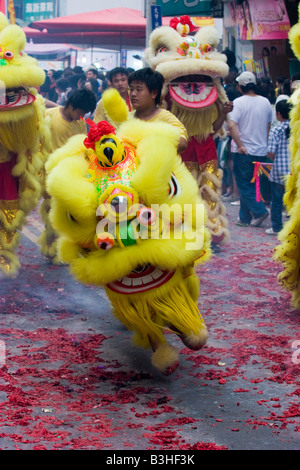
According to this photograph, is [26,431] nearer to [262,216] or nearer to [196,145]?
[196,145]

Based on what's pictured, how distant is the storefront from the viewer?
13.2 meters

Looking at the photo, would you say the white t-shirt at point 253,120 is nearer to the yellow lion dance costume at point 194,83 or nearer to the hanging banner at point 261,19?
the hanging banner at point 261,19

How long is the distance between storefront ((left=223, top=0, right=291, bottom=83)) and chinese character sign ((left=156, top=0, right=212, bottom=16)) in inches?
18.0

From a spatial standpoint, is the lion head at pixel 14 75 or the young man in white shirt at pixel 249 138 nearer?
the lion head at pixel 14 75

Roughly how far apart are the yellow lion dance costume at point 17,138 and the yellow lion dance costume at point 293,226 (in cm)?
251

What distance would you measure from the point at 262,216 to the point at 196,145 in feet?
8.72

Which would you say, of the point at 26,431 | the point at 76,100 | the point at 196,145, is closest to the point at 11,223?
the point at 76,100

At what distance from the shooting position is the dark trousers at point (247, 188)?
37.7 feet

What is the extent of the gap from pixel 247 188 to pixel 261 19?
11.9 feet

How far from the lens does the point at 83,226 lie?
4.86 m

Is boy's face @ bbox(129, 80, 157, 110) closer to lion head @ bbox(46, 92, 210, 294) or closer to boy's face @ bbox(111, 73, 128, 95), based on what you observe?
lion head @ bbox(46, 92, 210, 294)

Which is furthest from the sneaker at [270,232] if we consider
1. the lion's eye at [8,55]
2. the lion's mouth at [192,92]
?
the lion's eye at [8,55]

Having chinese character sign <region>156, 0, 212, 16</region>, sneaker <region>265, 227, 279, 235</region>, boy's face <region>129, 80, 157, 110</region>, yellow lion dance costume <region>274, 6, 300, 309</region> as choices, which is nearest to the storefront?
chinese character sign <region>156, 0, 212, 16</region>

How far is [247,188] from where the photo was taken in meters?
11.5
